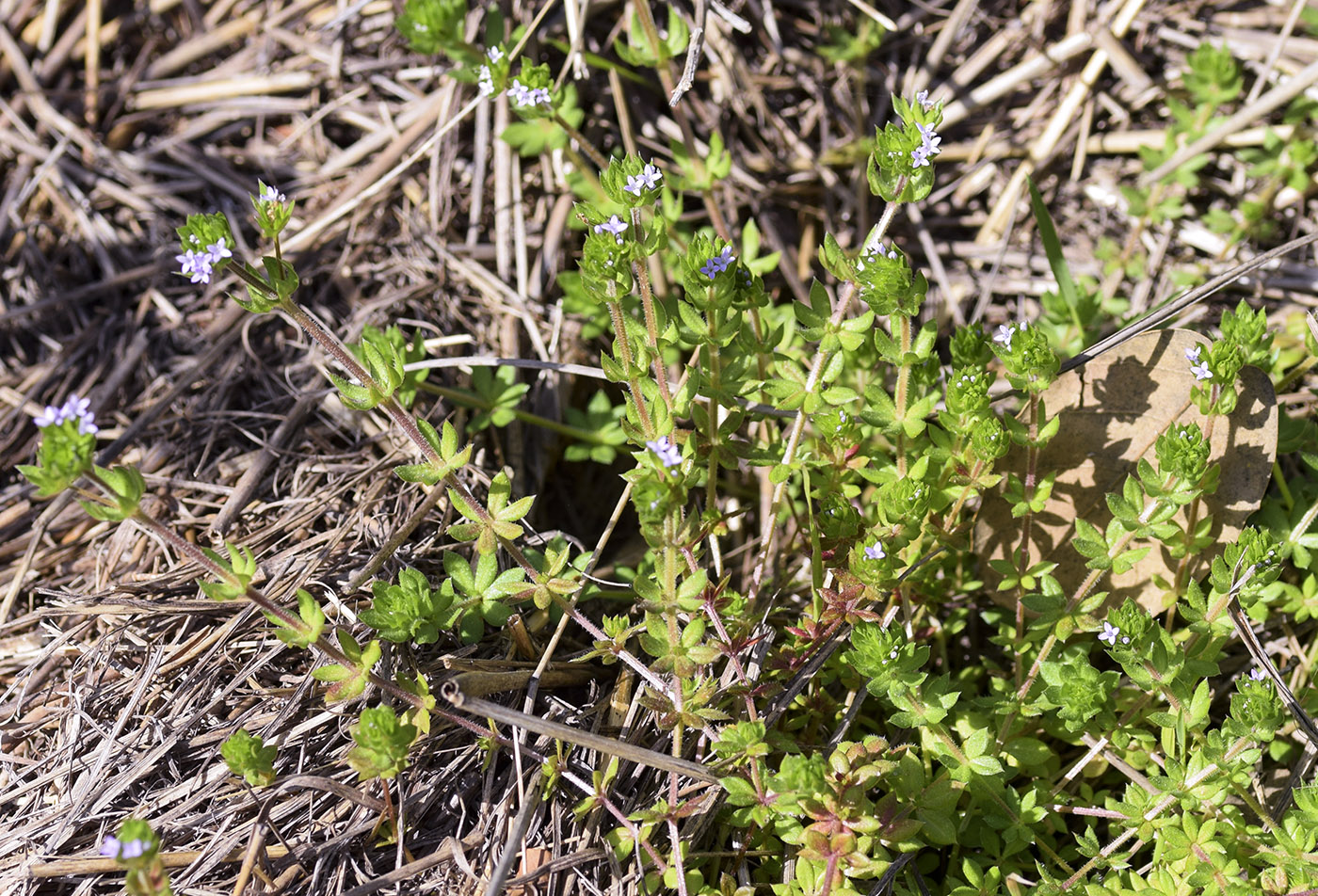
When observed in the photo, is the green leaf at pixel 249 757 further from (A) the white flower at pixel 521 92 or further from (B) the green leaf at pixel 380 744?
(A) the white flower at pixel 521 92

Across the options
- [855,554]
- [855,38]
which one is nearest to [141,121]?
[855,38]

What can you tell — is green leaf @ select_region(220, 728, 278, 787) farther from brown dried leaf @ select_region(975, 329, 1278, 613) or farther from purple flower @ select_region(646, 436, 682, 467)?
brown dried leaf @ select_region(975, 329, 1278, 613)

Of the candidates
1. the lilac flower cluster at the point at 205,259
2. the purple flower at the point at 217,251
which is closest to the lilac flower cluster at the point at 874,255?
the lilac flower cluster at the point at 205,259

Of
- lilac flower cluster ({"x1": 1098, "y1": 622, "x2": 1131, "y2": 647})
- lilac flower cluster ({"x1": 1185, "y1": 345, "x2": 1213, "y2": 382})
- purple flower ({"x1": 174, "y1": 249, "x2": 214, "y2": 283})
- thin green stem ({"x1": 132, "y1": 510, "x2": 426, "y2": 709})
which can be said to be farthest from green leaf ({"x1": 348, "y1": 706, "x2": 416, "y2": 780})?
lilac flower cluster ({"x1": 1185, "y1": 345, "x2": 1213, "y2": 382})

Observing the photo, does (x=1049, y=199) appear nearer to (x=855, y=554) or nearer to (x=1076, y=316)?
(x=1076, y=316)

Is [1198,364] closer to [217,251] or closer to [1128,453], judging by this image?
[1128,453]

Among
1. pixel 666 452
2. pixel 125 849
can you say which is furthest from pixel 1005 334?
pixel 125 849
